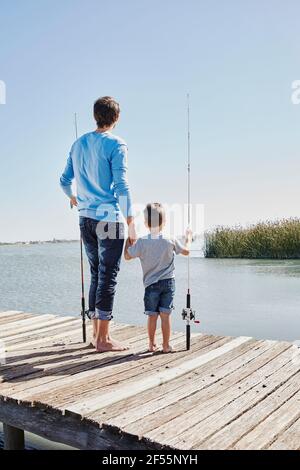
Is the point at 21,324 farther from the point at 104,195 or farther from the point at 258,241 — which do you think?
→ the point at 258,241

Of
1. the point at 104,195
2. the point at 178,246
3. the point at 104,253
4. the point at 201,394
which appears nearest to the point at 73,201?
the point at 104,195

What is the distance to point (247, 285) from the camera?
1220 cm

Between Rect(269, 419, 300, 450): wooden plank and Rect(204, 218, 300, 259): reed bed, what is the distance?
635 inches

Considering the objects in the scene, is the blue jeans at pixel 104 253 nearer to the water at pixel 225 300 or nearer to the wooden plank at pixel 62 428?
the wooden plank at pixel 62 428

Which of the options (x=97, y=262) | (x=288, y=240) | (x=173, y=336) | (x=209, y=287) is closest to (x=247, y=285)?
(x=209, y=287)

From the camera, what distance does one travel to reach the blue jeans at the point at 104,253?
3713 mm

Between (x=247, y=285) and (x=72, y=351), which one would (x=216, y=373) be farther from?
(x=247, y=285)

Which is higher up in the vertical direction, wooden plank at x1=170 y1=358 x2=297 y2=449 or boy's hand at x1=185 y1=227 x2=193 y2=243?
boy's hand at x1=185 y1=227 x2=193 y2=243

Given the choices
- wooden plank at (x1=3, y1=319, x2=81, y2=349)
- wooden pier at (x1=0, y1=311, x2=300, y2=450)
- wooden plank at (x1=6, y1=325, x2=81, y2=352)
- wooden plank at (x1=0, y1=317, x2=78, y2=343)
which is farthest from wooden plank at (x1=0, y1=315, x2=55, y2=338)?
wooden pier at (x1=0, y1=311, x2=300, y2=450)

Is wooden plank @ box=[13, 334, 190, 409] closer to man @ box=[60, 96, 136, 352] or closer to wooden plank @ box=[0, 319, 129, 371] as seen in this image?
man @ box=[60, 96, 136, 352]

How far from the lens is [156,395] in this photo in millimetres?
2930

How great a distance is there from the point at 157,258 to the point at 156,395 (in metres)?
1.16

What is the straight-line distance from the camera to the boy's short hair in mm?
3803
